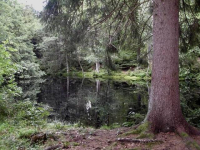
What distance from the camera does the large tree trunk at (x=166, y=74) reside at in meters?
3.39

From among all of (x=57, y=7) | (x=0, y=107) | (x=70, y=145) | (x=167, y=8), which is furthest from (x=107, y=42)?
(x=0, y=107)

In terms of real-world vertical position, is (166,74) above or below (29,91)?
above

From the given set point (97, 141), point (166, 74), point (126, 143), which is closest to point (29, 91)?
point (97, 141)

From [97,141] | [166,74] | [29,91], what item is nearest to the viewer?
[166,74]

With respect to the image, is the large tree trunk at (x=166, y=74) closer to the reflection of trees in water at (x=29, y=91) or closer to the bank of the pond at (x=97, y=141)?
the bank of the pond at (x=97, y=141)

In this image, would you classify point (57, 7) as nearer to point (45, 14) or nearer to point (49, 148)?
point (45, 14)

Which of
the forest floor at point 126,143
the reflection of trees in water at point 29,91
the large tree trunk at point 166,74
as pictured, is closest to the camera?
the forest floor at point 126,143

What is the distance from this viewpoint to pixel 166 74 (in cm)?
340

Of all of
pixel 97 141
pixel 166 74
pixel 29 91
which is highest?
pixel 166 74

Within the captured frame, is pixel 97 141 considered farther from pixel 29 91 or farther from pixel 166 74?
pixel 29 91

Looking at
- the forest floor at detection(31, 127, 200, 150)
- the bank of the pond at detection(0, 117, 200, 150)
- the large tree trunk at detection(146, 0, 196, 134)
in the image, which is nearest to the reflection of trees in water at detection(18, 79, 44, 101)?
the bank of the pond at detection(0, 117, 200, 150)

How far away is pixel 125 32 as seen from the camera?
17.3 feet

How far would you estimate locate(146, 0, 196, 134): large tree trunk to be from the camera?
3393 millimetres

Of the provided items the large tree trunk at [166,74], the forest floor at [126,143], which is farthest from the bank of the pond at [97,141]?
the large tree trunk at [166,74]
